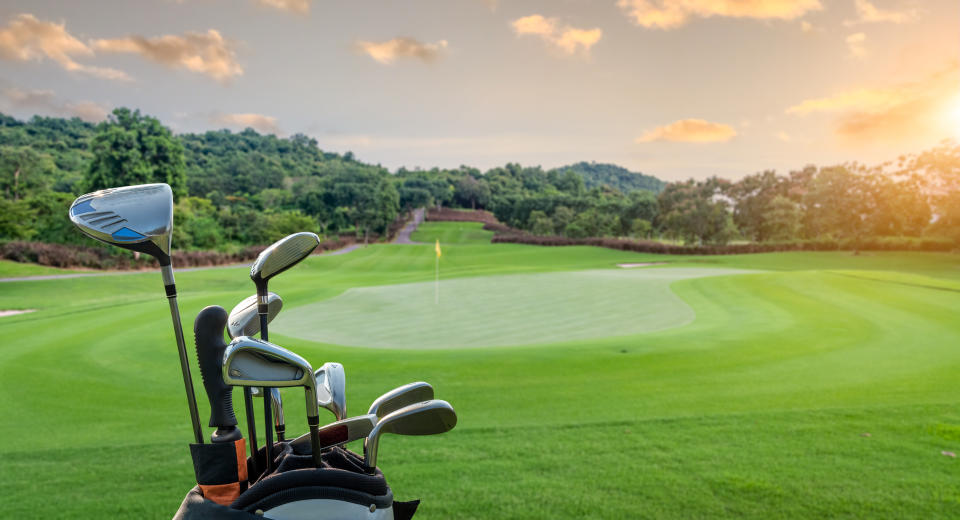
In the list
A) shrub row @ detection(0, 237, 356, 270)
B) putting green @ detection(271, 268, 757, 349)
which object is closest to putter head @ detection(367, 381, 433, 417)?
putting green @ detection(271, 268, 757, 349)

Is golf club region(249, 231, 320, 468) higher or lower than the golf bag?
higher

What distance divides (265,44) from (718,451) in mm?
85410

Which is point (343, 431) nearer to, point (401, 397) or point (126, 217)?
point (401, 397)

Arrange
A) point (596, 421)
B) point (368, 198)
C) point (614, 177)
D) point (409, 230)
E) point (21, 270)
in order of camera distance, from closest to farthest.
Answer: point (596, 421)
point (21, 270)
point (368, 198)
point (409, 230)
point (614, 177)

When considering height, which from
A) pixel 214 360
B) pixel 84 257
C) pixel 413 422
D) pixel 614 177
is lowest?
pixel 84 257

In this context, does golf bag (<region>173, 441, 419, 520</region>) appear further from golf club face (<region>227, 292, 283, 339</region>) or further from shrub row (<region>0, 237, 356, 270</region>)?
shrub row (<region>0, 237, 356, 270</region>)

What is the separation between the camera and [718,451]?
3533 mm

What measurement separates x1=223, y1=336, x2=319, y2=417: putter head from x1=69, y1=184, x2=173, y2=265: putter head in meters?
0.33

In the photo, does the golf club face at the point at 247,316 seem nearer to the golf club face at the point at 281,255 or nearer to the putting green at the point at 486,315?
the golf club face at the point at 281,255

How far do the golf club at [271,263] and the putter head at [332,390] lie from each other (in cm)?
13

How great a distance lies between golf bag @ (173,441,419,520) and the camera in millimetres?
1003

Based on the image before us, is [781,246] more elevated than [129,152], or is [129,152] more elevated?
[129,152]

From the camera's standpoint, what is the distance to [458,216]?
85125mm

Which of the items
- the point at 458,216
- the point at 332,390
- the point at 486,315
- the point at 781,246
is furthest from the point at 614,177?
the point at 332,390
